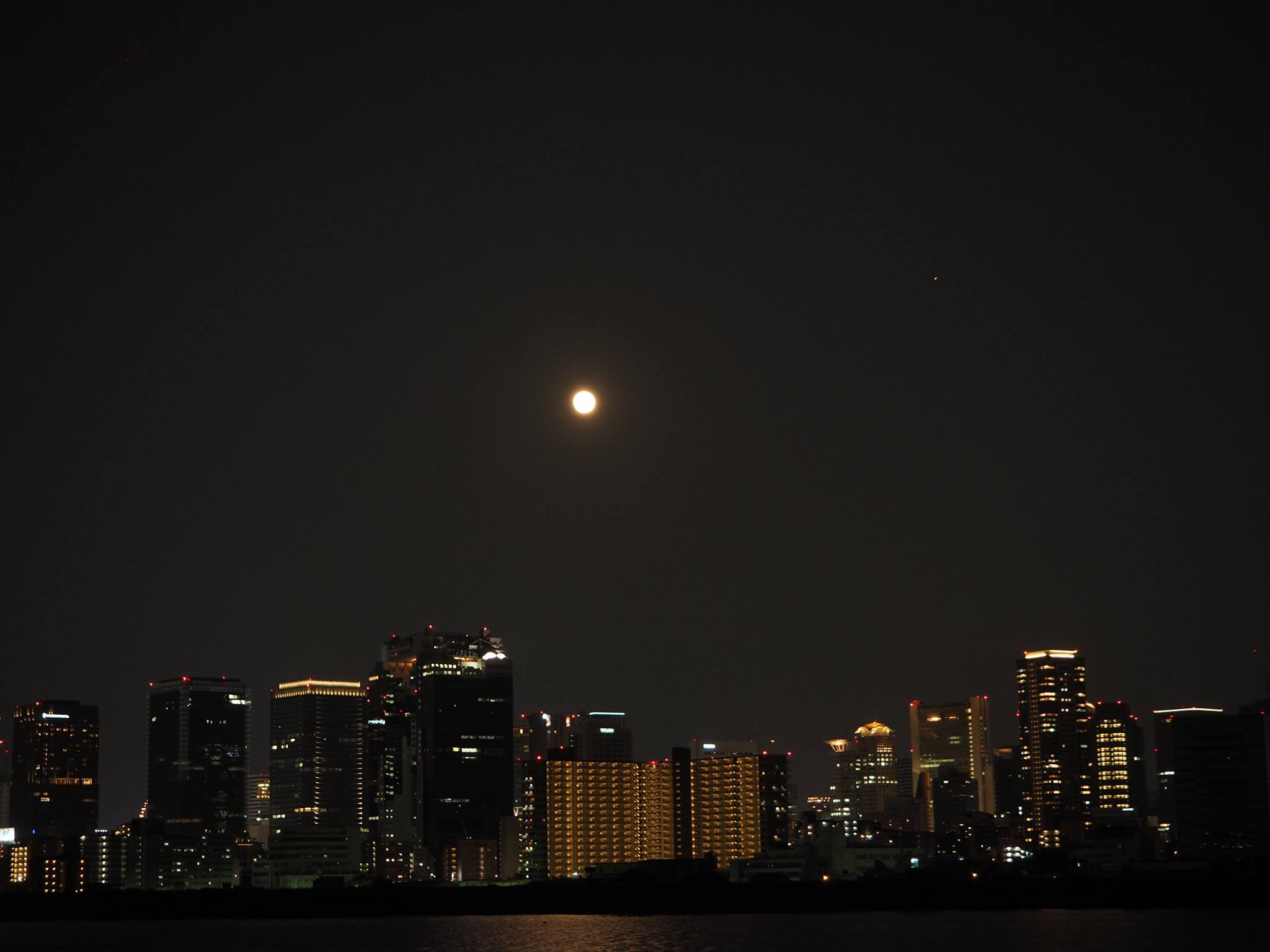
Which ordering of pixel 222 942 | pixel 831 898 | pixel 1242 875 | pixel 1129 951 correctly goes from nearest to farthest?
pixel 1129 951 → pixel 222 942 → pixel 1242 875 → pixel 831 898

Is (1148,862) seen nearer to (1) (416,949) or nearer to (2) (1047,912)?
(2) (1047,912)

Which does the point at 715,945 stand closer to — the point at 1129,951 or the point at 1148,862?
the point at 1129,951

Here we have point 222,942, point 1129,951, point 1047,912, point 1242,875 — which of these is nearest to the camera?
point 1129,951

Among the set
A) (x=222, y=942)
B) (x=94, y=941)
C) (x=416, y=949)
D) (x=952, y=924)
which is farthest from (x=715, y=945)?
(x=94, y=941)

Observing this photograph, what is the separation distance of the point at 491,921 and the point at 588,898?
24.0 m

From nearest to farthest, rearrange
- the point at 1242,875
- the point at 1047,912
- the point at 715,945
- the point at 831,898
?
the point at 715,945, the point at 1047,912, the point at 1242,875, the point at 831,898

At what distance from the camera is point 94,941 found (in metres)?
139

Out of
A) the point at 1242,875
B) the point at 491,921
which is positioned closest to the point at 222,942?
the point at 491,921

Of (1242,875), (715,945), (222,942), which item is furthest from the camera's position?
(1242,875)

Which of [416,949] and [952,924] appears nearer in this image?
[416,949]

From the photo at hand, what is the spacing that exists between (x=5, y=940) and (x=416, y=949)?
1804 inches

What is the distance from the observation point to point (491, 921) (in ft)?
559

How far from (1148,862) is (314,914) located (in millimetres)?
94367

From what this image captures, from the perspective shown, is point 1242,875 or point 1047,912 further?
point 1242,875
